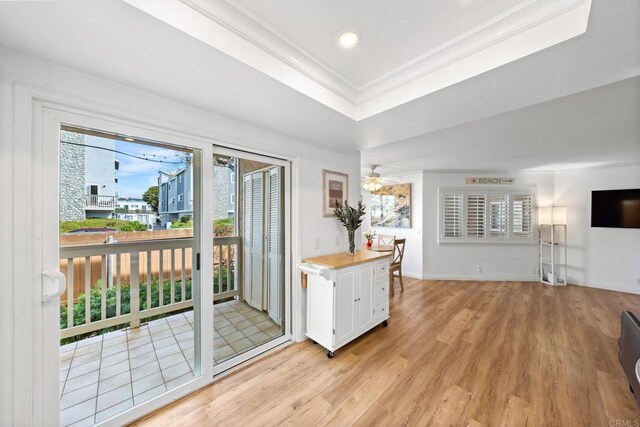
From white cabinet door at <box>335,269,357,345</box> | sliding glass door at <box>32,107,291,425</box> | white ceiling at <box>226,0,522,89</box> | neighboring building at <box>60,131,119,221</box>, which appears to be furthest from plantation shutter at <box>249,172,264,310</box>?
white ceiling at <box>226,0,522,89</box>

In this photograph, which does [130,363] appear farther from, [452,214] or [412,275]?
[452,214]

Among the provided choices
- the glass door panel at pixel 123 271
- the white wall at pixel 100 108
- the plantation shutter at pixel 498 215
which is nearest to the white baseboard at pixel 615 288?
the plantation shutter at pixel 498 215

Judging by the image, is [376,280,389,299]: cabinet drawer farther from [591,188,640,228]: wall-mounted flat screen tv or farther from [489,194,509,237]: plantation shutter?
[591,188,640,228]: wall-mounted flat screen tv

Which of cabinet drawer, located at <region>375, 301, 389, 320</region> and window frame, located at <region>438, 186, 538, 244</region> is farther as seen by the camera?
window frame, located at <region>438, 186, 538, 244</region>

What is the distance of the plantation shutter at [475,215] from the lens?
17.2 ft

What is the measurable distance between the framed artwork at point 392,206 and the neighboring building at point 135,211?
512cm

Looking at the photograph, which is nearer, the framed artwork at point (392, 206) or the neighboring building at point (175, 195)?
the neighboring building at point (175, 195)

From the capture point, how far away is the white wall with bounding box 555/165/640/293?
4391 mm

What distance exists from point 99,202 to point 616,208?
25.4 ft

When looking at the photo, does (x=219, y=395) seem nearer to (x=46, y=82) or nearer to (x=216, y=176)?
(x=216, y=176)

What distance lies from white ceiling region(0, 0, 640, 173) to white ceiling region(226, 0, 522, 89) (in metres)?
0.28

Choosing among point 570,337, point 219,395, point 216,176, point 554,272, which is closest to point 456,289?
point 570,337

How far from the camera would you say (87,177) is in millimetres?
1575

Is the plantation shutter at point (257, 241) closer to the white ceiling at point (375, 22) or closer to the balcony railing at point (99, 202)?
the balcony railing at point (99, 202)
